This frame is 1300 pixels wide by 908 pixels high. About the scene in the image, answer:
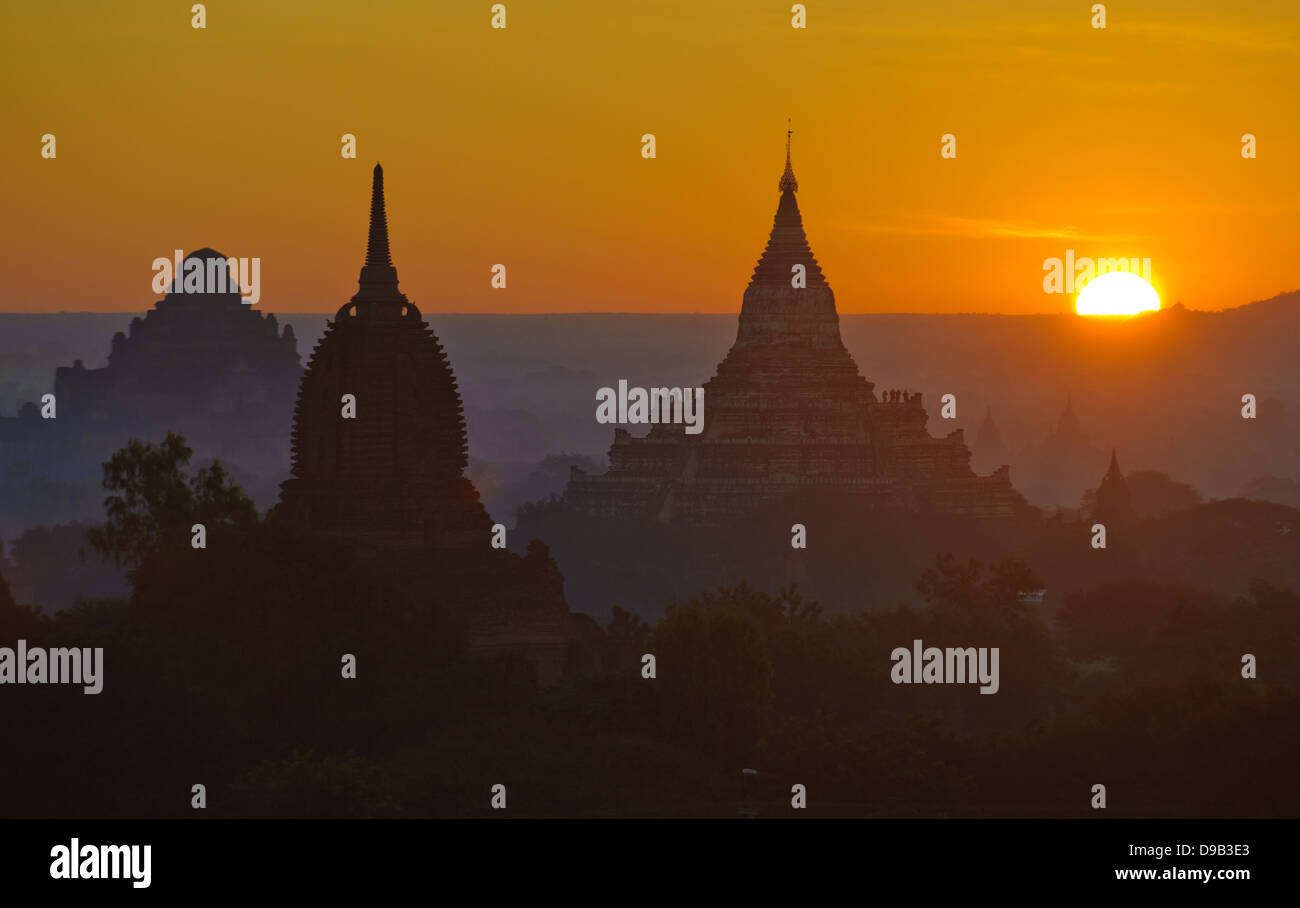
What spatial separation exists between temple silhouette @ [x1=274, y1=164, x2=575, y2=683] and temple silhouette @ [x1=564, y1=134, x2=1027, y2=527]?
67.6 m

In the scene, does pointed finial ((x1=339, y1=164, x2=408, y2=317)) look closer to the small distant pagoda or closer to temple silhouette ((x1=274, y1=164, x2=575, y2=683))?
temple silhouette ((x1=274, y1=164, x2=575, y2=683))

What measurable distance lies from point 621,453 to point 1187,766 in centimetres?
10412

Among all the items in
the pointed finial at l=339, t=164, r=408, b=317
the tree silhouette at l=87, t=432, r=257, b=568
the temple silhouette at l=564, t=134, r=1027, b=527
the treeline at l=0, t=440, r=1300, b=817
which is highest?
the temple silhouette at l=564, t=134, r=1027, b=527

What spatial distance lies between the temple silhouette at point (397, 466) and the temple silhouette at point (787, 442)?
67621 mm

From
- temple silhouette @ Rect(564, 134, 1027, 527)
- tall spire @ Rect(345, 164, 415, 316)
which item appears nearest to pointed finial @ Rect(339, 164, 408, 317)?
tall spire @ Rect(345, 164, 415, 316)

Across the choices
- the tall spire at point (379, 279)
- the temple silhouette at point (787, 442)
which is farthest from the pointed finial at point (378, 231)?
the temple silhouette at point (787, 442)

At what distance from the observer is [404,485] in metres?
94.6

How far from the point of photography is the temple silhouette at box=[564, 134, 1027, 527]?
545ft

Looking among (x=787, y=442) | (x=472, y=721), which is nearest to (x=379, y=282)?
(x=472, y=721)

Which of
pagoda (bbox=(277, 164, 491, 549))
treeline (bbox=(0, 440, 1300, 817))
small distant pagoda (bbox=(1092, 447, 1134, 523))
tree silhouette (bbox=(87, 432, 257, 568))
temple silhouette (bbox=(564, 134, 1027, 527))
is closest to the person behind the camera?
treeline (bbox=(0, 440, 1300, 817))

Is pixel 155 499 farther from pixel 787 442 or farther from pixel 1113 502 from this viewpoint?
pixel 1113 502

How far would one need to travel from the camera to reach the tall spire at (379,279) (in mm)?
95750

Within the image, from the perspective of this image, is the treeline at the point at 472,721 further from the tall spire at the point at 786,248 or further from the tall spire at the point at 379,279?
the tall spire at the point at 786,248
